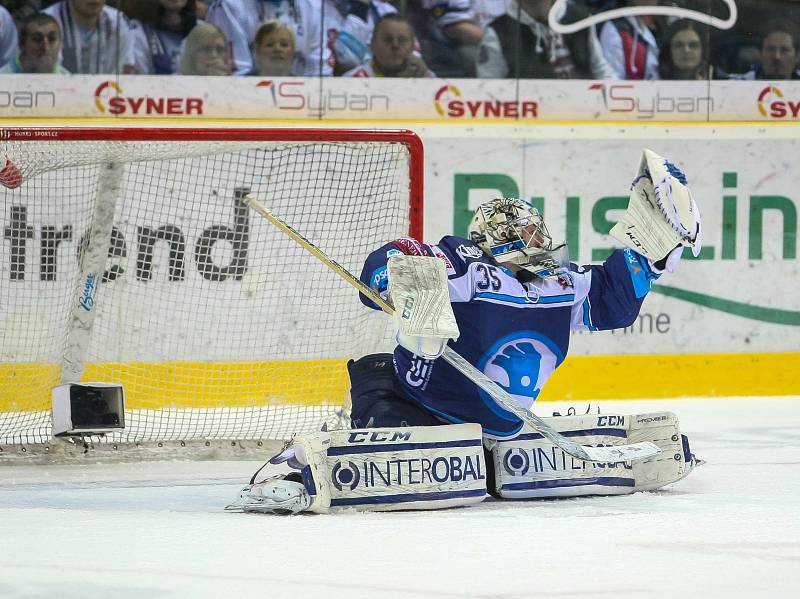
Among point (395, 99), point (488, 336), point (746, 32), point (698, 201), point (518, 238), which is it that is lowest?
point (488, 336)

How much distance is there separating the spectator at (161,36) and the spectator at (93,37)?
41mm

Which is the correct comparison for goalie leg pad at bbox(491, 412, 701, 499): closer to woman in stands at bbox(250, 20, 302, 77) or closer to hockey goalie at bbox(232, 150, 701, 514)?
hockey goalie at bbox(232, 150, 701, 514)

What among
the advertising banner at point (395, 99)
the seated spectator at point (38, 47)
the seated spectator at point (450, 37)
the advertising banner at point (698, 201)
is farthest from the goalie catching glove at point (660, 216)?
the seated spectator at point (38, 47)

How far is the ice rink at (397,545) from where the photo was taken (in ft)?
9.18

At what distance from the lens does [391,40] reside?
22.8 ft

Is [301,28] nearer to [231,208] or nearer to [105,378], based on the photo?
[231,208]

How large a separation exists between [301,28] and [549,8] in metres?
1.22

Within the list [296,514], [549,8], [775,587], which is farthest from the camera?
[549,8]

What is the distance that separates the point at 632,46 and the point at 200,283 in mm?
2616

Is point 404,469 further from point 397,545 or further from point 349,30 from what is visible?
point 349,30

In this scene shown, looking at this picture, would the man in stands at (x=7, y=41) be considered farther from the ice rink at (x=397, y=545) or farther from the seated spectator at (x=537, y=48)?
the ice rink at (x=397, y=545)

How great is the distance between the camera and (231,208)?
5.98 meters

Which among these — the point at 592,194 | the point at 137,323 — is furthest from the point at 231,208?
the point at 592,194

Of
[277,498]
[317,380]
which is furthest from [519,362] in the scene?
[317,380]
